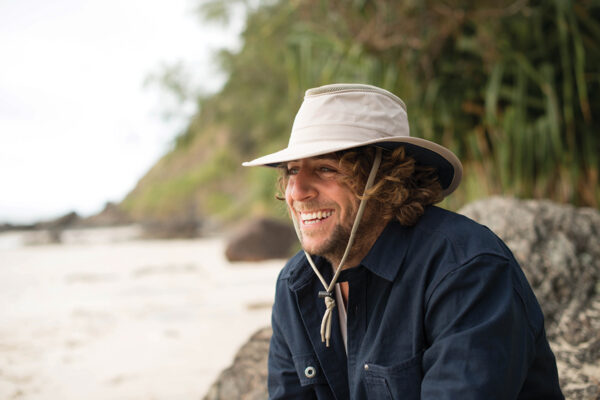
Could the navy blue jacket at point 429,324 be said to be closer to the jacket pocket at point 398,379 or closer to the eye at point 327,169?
the jacket pocket at point 398,379

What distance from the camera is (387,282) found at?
4.18 ft

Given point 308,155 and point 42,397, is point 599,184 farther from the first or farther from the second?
point 42,397

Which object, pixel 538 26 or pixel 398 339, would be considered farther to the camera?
pixel 538 26

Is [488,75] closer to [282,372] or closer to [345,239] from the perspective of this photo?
[345,239]

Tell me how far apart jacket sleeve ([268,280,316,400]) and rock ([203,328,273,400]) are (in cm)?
49

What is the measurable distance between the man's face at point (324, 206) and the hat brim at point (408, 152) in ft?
0.21

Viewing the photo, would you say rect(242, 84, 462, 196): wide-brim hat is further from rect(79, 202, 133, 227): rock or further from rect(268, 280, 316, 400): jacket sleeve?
rect(79, 202, 133, 227): rock

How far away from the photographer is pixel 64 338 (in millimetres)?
3633

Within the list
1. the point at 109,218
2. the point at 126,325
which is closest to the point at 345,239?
the point at 126,325

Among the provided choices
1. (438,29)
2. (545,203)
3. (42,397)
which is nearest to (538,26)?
(438,29)

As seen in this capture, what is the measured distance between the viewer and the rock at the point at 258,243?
23.8 ft

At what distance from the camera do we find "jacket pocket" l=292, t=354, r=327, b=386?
1.39 meters

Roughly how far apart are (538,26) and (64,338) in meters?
4.24

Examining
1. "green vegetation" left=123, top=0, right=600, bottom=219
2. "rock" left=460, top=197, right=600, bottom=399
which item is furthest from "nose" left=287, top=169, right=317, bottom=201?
"green vegetation" left=123, top=0, right=600, bottom=219
